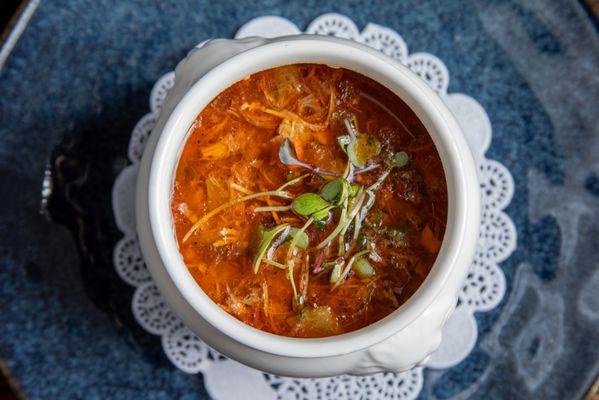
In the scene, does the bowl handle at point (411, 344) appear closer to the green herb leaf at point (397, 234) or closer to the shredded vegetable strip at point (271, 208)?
the green herb leaf at point (397, 234)

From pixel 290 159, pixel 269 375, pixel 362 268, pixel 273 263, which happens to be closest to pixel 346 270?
pixel 362 268

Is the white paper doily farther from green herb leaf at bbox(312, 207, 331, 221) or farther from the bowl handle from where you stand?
green herb leaf at bbox(312, 207, 331, 221)

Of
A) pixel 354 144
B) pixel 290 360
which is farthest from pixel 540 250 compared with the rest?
pixel 290 360

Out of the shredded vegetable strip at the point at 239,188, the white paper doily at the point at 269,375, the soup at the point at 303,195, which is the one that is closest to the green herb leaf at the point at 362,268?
the soup at the point at 303,195

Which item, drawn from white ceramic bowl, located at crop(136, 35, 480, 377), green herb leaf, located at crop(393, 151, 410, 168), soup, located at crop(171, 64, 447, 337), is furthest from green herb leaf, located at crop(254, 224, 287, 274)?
green herb leaf, located at crop(393, 151, 410, 168)

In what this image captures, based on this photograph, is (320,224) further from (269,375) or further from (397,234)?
(269,375)

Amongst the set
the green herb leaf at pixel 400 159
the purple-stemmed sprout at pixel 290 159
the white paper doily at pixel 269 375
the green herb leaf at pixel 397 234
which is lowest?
the white paper doily at pixel 269 375

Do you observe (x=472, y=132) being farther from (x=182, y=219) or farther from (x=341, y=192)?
(x=182, y=219)
